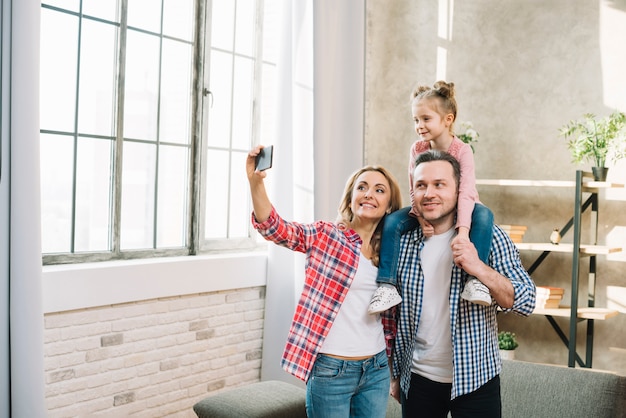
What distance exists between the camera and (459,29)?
5.04 m

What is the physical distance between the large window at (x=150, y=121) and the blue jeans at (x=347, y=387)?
1.76 meters

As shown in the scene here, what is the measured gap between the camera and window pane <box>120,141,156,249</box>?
12.5ft

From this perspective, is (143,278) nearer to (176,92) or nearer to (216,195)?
(216,195)

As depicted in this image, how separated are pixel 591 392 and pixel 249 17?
9.97ft

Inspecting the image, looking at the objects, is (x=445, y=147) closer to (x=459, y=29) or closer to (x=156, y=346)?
(x=156, y=346)

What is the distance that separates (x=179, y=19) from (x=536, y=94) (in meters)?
2.41

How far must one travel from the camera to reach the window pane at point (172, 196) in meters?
4.01

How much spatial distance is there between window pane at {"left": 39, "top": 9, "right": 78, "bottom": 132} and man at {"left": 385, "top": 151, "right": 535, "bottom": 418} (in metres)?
2.00

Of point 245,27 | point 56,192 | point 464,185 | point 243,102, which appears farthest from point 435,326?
point 245,27

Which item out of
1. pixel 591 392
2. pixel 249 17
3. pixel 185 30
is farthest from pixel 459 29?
pixel 591 392

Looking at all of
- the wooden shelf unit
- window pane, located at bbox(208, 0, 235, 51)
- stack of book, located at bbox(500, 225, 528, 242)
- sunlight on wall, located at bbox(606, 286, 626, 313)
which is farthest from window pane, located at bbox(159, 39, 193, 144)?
sunlight on wall, located at bbox(606, 286, 626, 313)

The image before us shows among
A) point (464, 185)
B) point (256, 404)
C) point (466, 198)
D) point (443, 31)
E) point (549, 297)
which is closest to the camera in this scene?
point (466, 198)

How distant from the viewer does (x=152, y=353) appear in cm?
365

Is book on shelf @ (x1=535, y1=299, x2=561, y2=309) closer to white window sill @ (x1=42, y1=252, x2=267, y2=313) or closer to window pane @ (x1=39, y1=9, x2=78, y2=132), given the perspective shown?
white window sill @ (x1=42, y1=252, x2=267, y2=313)
